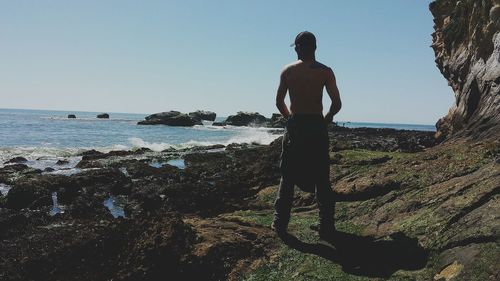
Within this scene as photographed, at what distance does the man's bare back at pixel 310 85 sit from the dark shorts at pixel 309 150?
143mm

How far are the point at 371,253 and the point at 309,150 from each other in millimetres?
1808

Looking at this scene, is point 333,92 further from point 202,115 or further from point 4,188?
point 202,115

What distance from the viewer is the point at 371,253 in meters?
5.84

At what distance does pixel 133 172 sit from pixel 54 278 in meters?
19.0

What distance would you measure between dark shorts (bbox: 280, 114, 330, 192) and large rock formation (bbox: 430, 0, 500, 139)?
564 centimetres

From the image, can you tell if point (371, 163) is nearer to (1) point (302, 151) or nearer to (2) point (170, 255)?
(1) point (302, 151)

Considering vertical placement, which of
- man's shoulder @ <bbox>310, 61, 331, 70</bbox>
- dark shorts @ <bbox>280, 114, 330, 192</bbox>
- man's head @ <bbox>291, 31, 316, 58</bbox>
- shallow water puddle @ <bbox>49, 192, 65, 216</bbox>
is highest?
man's head @ <bbox>291, 31, 316, 58</bbox>

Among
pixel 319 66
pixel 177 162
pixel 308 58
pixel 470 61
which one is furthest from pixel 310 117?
pixel 177 162

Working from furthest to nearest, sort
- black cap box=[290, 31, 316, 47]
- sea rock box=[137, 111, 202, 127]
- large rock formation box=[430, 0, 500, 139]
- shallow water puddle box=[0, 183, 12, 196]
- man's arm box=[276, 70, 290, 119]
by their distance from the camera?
sea rock box=[137, 111, 202, 127]
shallow water puddle box=[0, 183, 12, 196]
large rock formation box=[430, 0, 500, 139]
man's arm box=[276, 70, 290, 119]
black cap box=[290, 31, 316, 47]

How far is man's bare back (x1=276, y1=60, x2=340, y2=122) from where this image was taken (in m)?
6.62

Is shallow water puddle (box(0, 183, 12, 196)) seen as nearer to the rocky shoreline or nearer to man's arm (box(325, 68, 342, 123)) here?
the rocky shoreline

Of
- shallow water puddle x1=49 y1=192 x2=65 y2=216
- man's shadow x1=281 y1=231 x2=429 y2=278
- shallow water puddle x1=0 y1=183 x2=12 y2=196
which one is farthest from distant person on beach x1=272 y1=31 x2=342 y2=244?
shallow water puddle x1=0 y1=183 x2=12 y2=196

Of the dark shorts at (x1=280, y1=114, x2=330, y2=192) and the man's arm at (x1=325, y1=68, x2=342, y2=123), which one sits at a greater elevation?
the man's arm at (x1=325, y1=68, x2=342, y2=123)

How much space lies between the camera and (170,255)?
20.4 ft
